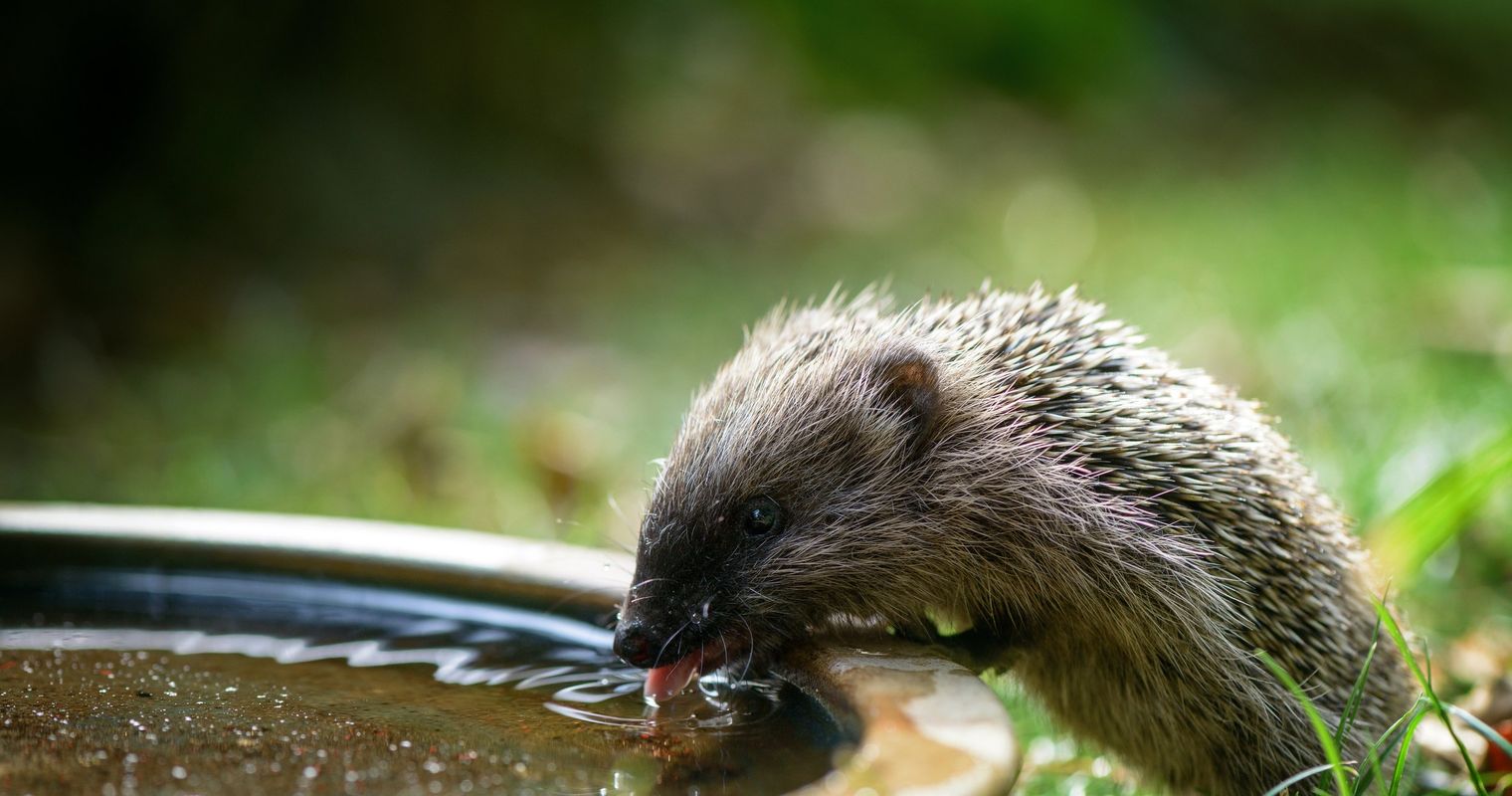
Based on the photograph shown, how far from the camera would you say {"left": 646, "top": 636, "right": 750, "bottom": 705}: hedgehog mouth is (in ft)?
9.53

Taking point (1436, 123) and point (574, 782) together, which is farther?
point (1436, 123)

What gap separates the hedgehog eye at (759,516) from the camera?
121 inches

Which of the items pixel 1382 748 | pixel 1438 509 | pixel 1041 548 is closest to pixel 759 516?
pixel 1041 548

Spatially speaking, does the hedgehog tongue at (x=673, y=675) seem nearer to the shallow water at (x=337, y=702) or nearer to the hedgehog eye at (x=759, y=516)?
the shallow water at (x=337, y=702)

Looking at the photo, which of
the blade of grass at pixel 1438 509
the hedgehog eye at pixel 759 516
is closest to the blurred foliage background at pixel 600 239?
the blade of grass at pixel 1438 509

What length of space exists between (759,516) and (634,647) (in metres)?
0.43

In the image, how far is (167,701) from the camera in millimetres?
2582

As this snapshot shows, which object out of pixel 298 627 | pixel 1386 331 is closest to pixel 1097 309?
pixel 298 627

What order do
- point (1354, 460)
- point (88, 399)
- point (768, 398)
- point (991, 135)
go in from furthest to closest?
point (991, 135) < point (88, 399) < point (1354, 460) < point (768, 398)

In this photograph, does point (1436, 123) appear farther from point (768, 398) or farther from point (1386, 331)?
point (768, 398)

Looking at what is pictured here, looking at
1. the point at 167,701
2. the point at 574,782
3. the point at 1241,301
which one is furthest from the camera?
the point at 1241,301

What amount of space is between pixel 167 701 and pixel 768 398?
55.6 inches

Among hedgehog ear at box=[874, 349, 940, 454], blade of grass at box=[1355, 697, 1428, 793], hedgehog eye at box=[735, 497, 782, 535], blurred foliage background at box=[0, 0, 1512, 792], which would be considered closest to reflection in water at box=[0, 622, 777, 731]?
hedgehog eye at box=[735, 497, 782, 535]

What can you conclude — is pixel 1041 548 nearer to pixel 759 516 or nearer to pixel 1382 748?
pixel 759 516
